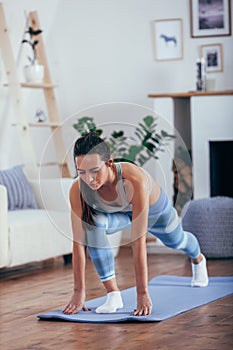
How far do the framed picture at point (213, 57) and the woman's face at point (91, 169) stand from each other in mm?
3137

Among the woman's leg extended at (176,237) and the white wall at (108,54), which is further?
the white wall at (108,54)

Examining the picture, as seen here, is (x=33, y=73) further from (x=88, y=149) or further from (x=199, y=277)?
(x=88, y=149)

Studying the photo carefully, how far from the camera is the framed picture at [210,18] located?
6.11 meters

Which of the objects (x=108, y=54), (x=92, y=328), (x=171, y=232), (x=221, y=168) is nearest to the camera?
(x=92, y=328)

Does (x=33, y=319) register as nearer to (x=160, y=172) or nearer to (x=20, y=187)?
(x=160, y=172)

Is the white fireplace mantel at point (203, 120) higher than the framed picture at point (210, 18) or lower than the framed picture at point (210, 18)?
lower

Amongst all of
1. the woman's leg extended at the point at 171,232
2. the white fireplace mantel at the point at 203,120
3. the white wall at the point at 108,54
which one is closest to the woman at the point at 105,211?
the woman's leg extended at the point at 171,232

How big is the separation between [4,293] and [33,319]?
31.7 inches

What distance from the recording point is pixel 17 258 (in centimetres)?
476

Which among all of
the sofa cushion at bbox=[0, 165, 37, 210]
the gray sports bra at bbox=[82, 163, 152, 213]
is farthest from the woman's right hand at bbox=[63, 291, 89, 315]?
the sofa cushion at bbox=[0, 165, 37, 210]

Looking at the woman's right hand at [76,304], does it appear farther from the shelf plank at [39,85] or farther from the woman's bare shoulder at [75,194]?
the shelf plank at [39,85]

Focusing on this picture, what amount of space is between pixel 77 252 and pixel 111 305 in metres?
0.27

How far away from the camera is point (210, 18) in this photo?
6.16 meters

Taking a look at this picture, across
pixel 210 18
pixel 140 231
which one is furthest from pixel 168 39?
pixel 140 231
